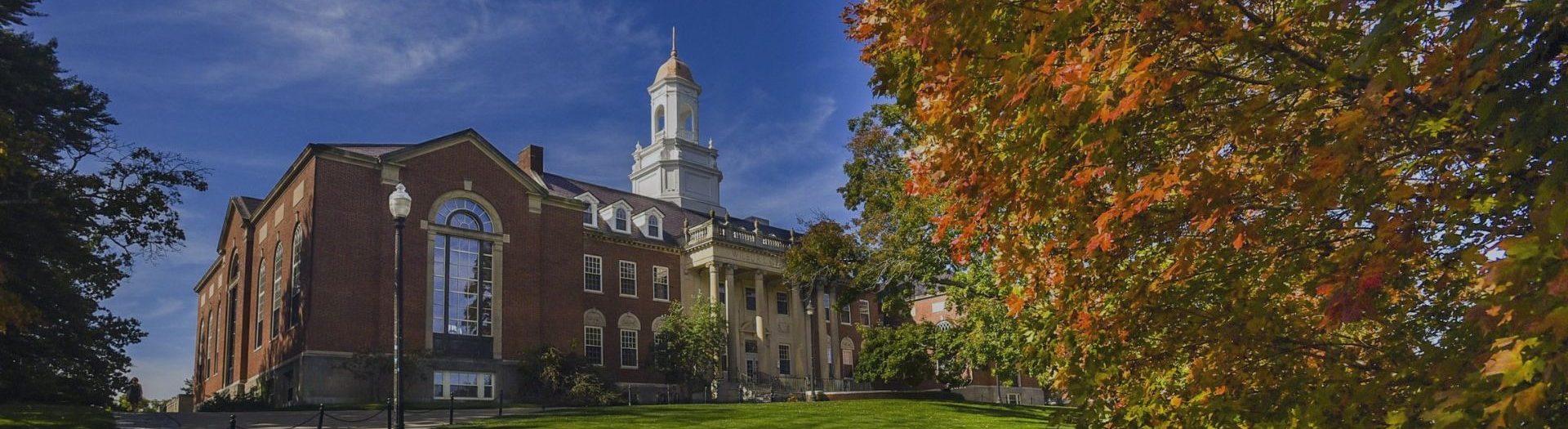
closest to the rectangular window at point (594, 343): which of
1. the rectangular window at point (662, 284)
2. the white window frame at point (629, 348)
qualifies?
the white window frame at point (629, 348)

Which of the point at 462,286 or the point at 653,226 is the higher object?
the point at 653,226

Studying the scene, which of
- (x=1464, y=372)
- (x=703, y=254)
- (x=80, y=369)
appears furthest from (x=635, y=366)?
(x=1464, y=372)

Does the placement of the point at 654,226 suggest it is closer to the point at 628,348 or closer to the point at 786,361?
the point at 628,348

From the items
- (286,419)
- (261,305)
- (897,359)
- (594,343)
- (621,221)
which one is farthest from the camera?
(621,221)

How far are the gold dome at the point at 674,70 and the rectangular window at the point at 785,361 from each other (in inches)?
824

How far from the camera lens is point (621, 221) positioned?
53688 millimetres

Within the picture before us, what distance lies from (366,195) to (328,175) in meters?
1.57

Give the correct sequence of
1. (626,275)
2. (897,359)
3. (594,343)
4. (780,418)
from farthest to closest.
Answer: (626,275) → (897,359) → (594,343) → (780,418)

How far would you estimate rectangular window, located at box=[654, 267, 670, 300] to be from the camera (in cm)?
5303

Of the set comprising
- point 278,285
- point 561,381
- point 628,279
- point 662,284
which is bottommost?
point 561,381

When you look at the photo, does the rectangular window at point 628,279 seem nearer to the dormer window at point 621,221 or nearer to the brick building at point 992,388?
the dormer window at point 621,221

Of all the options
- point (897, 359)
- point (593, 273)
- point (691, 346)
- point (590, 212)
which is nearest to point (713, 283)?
point (691, 346)

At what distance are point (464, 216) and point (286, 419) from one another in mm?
14888

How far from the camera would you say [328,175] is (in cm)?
4012
